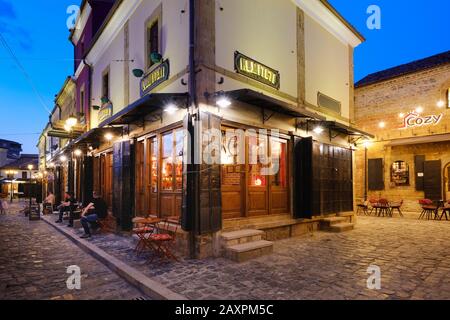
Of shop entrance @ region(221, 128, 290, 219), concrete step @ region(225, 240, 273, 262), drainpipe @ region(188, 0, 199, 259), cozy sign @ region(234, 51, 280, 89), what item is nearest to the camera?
concrete step @ region(225, 240, 273, 262)

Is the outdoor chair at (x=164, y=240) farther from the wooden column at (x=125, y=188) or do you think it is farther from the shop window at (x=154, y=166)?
the wooden column at (x=125, y=188)

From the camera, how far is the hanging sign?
38.0 ft

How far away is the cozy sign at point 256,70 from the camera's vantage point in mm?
7582

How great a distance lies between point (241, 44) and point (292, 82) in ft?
8.55

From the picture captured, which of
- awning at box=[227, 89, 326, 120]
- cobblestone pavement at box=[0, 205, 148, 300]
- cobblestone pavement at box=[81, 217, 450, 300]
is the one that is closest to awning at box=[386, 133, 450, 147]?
cobblestone pavement at box=[81, 217, 450, 300]

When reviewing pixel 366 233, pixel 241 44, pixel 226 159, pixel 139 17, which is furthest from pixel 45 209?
pixel 366 233

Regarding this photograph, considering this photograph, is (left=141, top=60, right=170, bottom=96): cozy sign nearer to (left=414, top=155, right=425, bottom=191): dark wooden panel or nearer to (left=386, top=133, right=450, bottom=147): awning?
(left=386, top=133, right=450, bottom=147): awning

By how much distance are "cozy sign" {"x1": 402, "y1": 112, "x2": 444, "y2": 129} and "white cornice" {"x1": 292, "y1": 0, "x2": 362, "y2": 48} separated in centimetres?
617

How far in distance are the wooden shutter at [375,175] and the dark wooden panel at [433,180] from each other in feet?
7.24

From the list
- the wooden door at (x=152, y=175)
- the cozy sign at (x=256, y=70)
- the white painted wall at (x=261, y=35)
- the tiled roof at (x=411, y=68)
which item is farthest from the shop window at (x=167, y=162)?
the tiled roof at (x=411, y=68)

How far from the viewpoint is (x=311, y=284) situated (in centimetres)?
478

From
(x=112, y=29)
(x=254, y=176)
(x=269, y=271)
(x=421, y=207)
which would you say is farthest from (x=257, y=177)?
(x=421, y=207)

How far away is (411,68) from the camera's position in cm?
1664
